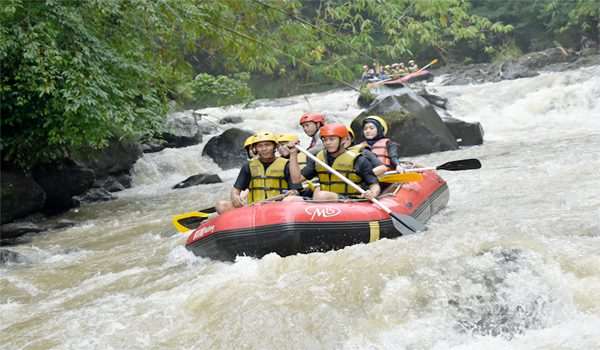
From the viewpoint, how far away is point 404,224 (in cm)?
545

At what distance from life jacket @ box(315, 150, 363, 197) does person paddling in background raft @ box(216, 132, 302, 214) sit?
38 cm

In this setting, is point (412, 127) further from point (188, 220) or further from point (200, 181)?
point (188, 220)

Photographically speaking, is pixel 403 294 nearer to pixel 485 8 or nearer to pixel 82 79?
pixel 82 79

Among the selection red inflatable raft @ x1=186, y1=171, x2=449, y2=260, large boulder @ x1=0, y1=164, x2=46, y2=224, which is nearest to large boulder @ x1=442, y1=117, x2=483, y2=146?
large boulder @ x1=0, y1=164, x2=46, y2=224

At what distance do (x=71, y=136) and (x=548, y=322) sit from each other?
222 inches

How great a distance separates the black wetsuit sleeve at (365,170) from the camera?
597cm

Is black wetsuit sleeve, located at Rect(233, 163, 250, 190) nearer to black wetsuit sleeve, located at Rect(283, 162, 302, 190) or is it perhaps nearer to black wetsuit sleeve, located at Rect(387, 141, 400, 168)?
black wetsuit sleeve, located at Rect(283, 162, 302, 190)

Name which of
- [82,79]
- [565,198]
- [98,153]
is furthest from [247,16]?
[98,153]

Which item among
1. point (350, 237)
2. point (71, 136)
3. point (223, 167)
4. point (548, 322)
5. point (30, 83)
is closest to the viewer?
point (548, 322)

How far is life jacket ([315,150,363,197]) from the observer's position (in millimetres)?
6039

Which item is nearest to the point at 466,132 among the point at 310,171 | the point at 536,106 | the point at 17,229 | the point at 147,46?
the point at 536,106

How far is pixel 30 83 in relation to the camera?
681cm

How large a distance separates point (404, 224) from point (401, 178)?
88 cm

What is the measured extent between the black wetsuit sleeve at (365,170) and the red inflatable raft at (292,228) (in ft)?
1.64
